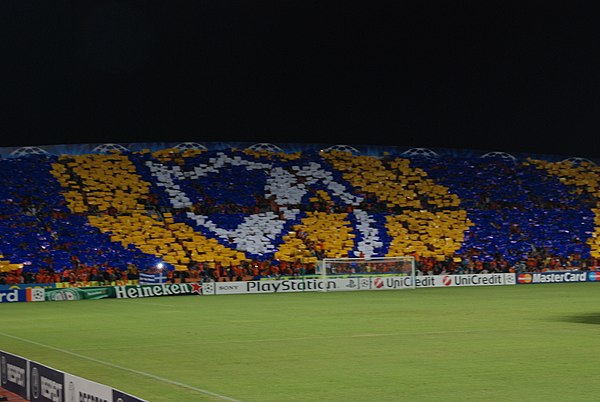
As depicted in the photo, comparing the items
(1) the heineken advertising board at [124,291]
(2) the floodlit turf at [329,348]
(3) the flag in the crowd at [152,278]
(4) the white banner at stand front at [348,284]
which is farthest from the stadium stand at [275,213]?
(2) the floodlit turf at [329,348]

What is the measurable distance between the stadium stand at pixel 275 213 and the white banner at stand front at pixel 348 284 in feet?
5.82

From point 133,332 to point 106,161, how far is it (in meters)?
38.3

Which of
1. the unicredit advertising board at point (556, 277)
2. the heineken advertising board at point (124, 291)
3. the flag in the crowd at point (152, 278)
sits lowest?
the unicredit advertising board at point (556, 277)

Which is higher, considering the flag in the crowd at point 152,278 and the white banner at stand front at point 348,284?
the flag in the crowd at point 152,278

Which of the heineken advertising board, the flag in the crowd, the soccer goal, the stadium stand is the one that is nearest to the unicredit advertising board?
the stadium stand

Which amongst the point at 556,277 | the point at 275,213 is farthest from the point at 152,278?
the point at 556,277

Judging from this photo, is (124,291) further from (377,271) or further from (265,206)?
(265,206)

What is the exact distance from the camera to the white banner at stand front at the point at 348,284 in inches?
1891

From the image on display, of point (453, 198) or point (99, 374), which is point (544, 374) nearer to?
point (99, 374)

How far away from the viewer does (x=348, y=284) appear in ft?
162

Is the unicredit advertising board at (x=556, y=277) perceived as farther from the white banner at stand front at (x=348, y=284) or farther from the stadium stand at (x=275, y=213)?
the stadium stand at (x=275, y=213)

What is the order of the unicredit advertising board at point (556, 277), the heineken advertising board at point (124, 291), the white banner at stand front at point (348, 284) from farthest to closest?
1. the unicredit advertising board at point (556, 277)
2. the white banner at stand front at point (348, 284)
3. the heineken advertising board at point (124, 291)

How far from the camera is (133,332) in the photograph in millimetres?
25516

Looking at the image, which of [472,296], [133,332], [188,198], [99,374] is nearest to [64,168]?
[188,198]
